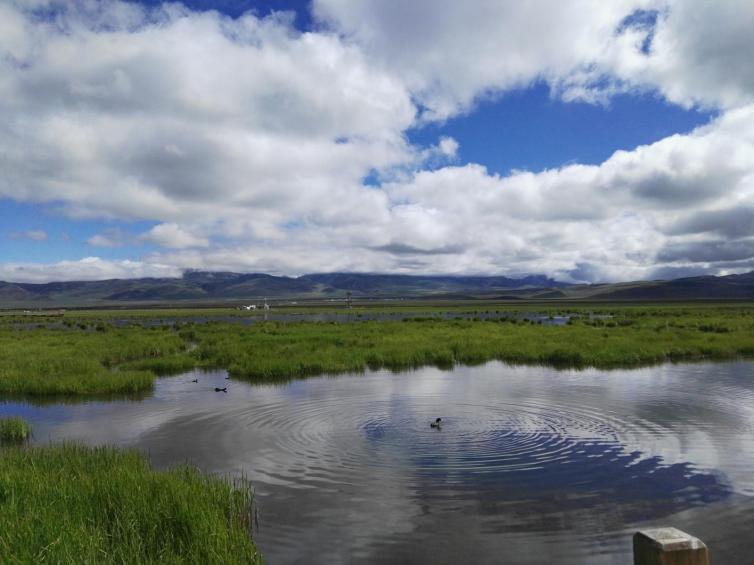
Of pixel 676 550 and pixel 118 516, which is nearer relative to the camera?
pixel 676 550

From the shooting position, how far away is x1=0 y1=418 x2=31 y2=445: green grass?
1716cm

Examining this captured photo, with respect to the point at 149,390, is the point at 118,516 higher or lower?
higher

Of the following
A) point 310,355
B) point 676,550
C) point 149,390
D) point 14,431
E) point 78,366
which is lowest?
point 149,390

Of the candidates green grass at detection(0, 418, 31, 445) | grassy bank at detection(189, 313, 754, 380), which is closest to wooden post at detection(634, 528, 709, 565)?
green grass at detection(0, 418, 31, 445)

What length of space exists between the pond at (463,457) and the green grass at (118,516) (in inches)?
50.9

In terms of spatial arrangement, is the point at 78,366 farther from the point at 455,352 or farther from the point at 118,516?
the point at 118,516

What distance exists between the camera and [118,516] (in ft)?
29.8

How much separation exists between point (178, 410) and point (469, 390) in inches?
507

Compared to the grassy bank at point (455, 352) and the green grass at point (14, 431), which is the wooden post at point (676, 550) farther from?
the grassy bank at point (455, 352)

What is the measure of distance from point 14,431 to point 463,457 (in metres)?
15.0

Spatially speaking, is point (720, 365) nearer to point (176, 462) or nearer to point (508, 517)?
point (508, 517)

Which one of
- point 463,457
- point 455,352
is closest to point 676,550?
point 463,457

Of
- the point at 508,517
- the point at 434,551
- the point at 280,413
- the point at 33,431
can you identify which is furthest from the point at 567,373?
the point at 33,431

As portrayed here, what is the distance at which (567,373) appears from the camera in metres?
29.2
